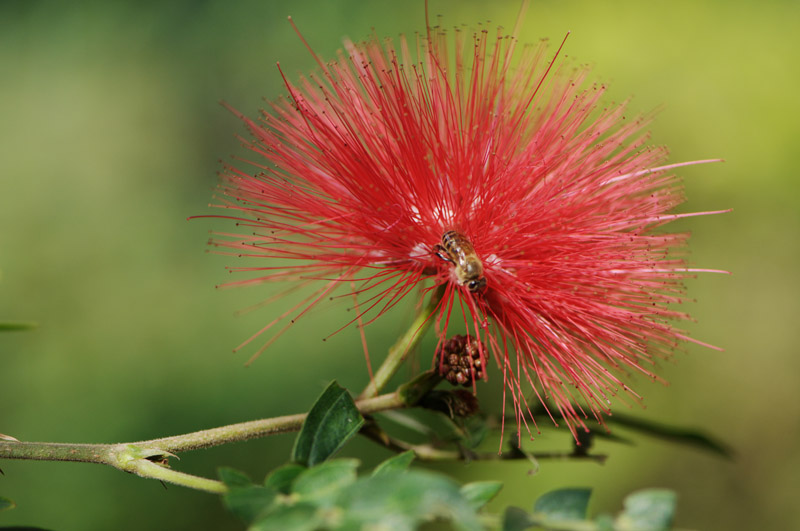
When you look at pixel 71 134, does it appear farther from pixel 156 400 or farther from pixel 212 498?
pixel 212 498

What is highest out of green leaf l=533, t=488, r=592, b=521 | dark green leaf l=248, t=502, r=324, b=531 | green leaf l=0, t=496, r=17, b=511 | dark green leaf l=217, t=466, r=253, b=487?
dark green leaf l=217, t=466, r=253, b=487

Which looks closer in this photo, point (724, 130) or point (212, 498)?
point (212, 498)

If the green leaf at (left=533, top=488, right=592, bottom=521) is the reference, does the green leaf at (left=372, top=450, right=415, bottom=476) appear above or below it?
above

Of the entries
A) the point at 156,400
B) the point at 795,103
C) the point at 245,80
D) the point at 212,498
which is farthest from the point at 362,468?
the point at 795,103

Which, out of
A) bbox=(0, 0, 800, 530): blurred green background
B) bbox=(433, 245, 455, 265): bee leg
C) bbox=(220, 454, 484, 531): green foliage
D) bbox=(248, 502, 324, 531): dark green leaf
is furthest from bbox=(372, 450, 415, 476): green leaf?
bbox=(0, 0, 800, 530): blurred green background

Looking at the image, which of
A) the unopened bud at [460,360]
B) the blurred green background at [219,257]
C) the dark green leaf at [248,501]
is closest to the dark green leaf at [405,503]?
the dark green leaf at [248,501]

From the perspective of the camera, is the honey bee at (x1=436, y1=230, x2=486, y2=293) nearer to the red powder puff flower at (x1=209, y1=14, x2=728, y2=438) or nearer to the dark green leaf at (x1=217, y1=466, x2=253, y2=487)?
the red powder puff flower at (x1=209, y1=14, x2=728, y2=438)
